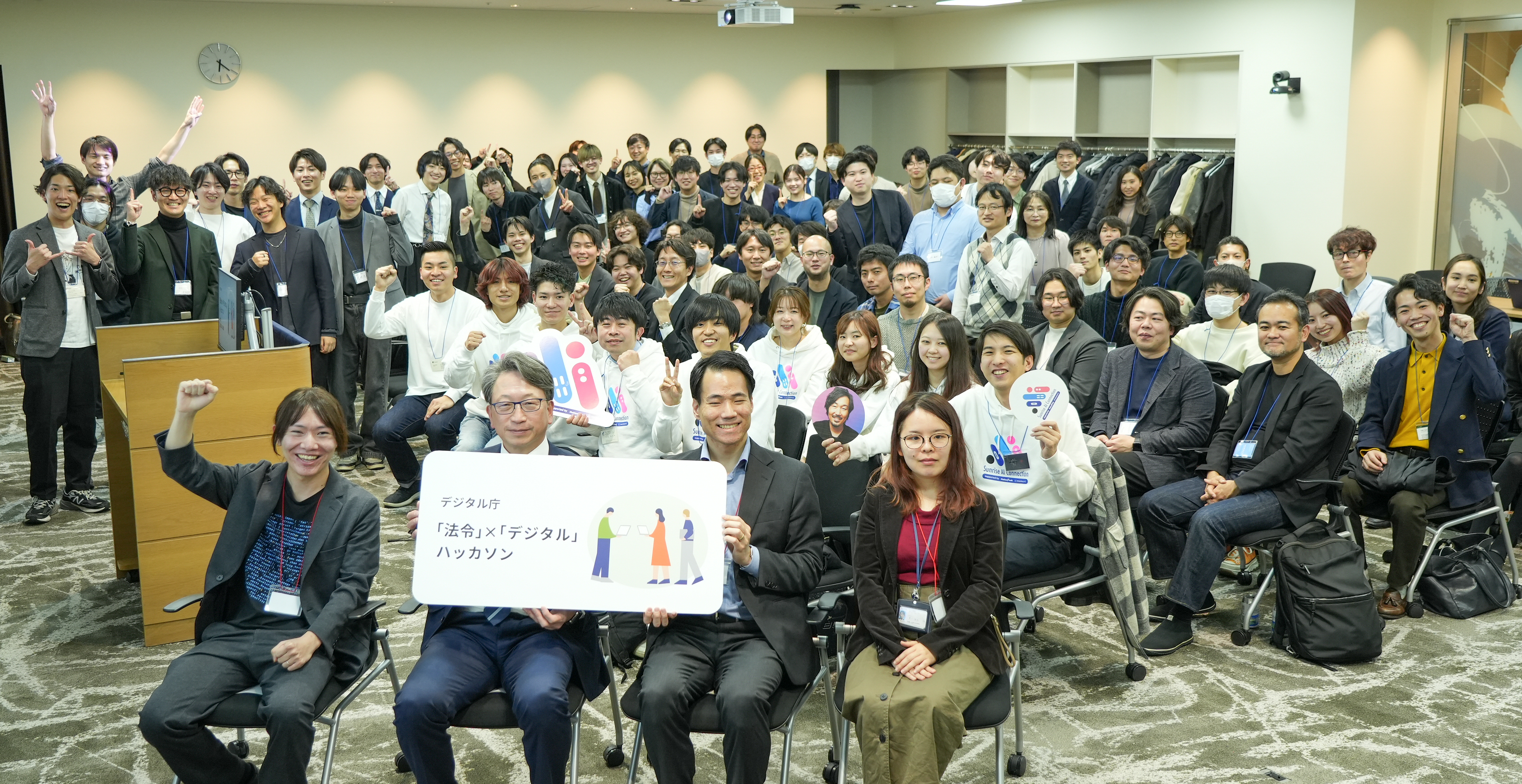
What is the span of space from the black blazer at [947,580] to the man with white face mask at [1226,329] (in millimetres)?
2672

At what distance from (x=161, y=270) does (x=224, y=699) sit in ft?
14.1

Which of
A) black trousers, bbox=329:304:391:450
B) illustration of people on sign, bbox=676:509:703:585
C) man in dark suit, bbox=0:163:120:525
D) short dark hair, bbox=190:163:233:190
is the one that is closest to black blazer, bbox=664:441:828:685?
illustration of people on sign, bbox=676:509:703:585

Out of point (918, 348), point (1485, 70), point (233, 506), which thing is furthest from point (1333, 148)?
point (233, 506)

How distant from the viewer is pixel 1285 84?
32.5 feet

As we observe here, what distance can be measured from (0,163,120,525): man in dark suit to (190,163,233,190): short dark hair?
105 cm

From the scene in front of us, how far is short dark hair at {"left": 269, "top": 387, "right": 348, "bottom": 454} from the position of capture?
Result: 132 inches

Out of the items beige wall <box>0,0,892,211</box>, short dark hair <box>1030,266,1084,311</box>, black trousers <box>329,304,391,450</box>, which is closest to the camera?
short dark hair <box>1030,266,1084,311</box>

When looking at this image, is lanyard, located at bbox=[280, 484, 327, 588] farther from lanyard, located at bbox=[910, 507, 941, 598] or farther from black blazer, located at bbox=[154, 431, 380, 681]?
Result: lanyard, located at bbox=[910, 507, 941, 598]

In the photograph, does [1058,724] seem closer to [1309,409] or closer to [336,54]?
[1309,409]

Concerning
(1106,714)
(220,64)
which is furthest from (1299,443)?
(220,64)

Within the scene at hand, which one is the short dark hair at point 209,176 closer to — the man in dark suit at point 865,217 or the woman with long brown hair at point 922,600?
the man in dark suit at point 865,217

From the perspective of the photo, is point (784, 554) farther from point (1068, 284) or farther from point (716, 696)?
point (1068, 284)

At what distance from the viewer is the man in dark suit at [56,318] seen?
6125mm

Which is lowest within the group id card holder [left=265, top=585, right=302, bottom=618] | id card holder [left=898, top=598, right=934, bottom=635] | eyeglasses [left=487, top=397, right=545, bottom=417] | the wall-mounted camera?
id card holder [left=898, top=598, right=934, bottom=635]
